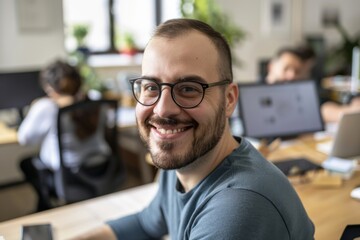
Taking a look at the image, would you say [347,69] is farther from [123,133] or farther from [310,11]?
[123,133]

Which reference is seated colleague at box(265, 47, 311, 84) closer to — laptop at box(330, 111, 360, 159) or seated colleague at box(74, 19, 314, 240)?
laptop at box(330, 111, 360, 159)

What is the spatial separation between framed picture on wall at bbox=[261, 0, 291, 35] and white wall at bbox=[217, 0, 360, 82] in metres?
0.01

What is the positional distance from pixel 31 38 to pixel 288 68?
223 cm

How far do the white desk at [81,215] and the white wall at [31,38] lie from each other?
246cm

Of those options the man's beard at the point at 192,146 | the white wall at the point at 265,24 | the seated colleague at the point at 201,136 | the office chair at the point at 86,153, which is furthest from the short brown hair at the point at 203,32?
the white wall at the point at 265,24

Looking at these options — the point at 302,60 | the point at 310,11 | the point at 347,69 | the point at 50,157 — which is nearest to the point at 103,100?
the point at 50,157

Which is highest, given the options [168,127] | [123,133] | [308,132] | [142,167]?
[168,127]

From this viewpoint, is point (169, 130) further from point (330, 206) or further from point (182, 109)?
point (330, 206)

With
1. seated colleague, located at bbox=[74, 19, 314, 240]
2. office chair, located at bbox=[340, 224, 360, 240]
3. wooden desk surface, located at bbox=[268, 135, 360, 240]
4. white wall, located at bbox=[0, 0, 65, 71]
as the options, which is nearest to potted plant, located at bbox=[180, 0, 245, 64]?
white wall, located at bbox=[0, 0, 65, 71]

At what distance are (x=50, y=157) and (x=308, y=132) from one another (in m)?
1.62

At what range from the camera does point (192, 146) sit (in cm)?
108

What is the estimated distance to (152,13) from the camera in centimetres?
513

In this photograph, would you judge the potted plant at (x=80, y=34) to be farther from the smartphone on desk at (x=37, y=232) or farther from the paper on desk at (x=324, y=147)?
the smartphone on desk at (x=37, y=232)

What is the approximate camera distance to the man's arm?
1341 millimetres
